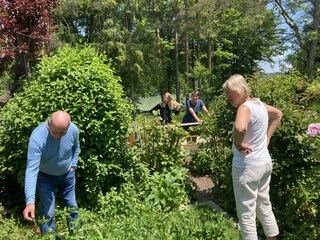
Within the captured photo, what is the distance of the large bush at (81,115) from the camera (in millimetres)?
3979

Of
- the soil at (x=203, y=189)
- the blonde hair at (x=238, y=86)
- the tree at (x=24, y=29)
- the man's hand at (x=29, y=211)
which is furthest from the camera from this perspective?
the soil at (x=203, y=189)

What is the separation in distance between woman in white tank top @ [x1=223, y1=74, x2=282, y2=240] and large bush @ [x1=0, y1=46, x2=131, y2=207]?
5.69 feet

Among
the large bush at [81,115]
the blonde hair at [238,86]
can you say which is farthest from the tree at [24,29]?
the blonde hair at [238,86]

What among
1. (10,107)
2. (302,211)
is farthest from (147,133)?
(302,211)

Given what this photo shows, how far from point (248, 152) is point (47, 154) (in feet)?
6.04

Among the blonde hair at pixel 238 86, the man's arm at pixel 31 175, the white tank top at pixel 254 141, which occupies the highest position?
the blonde hair at pixel 238 86

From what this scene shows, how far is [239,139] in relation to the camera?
111 inches

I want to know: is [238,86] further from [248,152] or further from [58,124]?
[58,124]

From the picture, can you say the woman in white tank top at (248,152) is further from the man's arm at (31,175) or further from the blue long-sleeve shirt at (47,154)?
the man's arm at (31,175)

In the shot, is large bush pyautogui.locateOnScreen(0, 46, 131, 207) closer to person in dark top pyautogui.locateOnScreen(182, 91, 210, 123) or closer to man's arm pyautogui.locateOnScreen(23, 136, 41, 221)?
man's arm pyautogui.locateOnScreen(23, 136, 41, 221)

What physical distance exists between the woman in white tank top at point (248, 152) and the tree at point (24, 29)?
3160mm

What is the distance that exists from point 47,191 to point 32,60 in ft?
9.71

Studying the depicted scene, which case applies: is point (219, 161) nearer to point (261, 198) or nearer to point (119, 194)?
point (119, 194)

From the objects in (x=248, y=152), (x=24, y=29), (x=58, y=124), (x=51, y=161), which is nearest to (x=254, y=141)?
(x=248, y=152)
